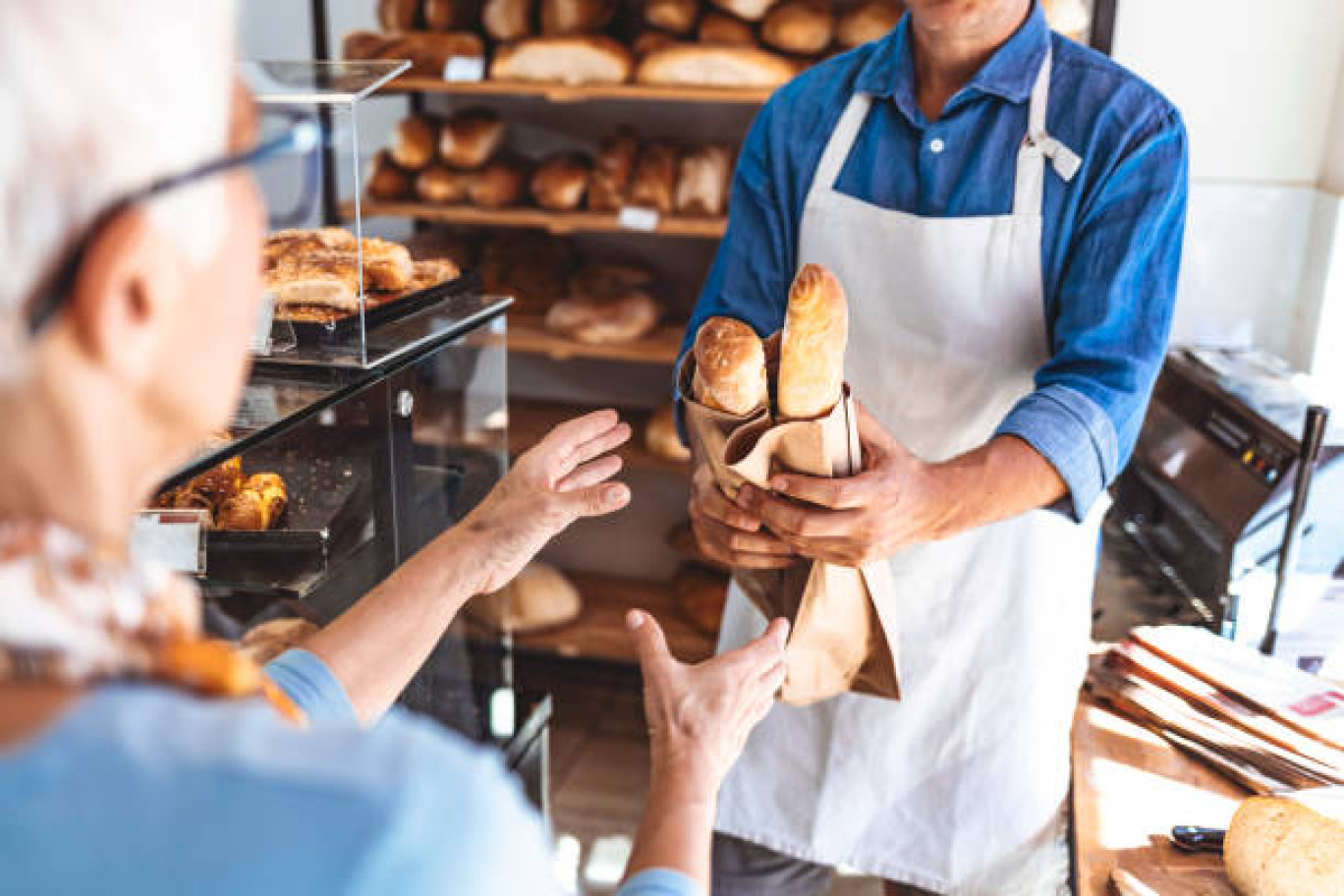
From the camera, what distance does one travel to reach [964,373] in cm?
180

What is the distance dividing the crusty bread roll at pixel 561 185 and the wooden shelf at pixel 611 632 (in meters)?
1.23

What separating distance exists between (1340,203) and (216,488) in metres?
2.53

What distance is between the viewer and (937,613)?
6.08 ft

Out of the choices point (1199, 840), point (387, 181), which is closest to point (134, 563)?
point (1199, 840)

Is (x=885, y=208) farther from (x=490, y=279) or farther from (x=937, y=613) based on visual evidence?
(x=490, y=279)

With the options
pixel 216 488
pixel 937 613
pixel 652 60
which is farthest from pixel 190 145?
pixel 652 60

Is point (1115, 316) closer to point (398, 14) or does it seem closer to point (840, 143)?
point (840, 143)

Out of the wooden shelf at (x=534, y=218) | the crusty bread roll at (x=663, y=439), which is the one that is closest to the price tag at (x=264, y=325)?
the wooden shelf at (x=534, y=218)

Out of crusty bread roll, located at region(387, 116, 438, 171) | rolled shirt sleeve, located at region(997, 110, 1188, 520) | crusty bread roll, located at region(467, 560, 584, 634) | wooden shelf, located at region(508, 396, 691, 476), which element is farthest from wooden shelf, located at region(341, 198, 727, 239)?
rolled shirt sleeve, located at region(997, 110, 1188, 520)

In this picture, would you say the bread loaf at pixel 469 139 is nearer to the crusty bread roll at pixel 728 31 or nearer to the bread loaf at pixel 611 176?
the bread loaf at pixel 611 176

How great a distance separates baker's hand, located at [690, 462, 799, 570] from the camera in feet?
5.11

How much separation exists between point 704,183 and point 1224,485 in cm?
156

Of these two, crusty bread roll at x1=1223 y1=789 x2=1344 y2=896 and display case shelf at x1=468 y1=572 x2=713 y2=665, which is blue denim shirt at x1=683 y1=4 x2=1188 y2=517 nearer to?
crusty bread roll at x1=1223 y1=789 x2=1344 y2=896

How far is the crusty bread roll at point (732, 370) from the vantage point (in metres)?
1.38
